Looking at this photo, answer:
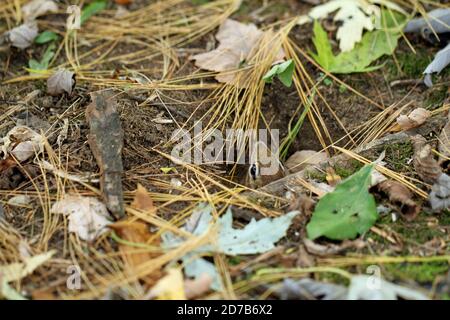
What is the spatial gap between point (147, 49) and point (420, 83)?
51.1 inches

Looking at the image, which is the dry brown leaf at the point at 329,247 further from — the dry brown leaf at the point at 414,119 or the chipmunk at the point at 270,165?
the dry brown leaf at the point at 414,119

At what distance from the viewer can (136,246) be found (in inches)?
68.9

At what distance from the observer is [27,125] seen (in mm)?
2238

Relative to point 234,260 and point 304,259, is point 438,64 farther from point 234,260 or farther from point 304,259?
point 234,260

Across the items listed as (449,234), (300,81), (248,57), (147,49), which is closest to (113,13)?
(147,49)

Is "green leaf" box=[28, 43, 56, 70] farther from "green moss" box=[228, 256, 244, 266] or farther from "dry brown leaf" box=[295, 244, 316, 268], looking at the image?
"dry brown leaf" box=[295, 244, 316, 268]

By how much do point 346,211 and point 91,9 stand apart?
186cm

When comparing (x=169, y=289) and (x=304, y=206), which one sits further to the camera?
(x=304, y=206)

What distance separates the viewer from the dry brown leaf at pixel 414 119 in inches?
86.5

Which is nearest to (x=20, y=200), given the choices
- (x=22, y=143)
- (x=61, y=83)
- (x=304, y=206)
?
(x=22, y=143)

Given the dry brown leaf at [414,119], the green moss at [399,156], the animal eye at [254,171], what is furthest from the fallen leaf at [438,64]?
the animal eye at [254,171]

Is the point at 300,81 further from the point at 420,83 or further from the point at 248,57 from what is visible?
the point at 420,83

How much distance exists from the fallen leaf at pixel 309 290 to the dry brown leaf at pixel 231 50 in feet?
3.71
